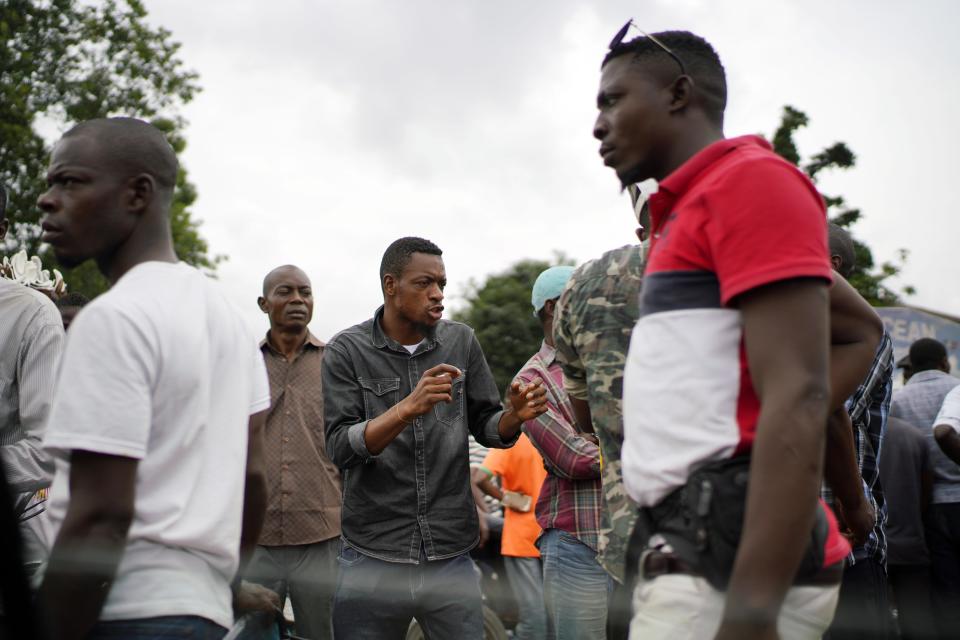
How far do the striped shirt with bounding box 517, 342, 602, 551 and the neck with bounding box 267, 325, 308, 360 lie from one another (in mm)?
1892

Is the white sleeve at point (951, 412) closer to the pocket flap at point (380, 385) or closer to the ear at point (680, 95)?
the pocket flap at point (380, 385)

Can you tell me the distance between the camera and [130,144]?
2268 mm

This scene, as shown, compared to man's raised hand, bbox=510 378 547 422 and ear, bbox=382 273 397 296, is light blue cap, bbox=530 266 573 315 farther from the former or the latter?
man's raised hand, bbox=510 378 547 422

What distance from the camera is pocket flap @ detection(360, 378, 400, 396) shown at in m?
4.30

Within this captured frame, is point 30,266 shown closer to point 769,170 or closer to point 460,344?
point 460,344

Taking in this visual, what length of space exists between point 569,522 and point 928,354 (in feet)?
13.3

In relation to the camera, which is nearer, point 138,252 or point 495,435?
point 138,252

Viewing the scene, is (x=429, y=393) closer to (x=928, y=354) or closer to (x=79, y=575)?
(x=79, y=575)

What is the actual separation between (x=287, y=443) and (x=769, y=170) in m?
4.28

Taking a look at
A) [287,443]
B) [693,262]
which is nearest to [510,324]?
[287,443]

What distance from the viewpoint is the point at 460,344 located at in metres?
4.52

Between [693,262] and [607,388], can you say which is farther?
[607,388]

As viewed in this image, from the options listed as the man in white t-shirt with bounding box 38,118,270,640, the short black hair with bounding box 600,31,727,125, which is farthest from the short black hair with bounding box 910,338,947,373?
the man in white t-shirt with bounding box 38,118,270,640

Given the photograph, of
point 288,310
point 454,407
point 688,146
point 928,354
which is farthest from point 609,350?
point 928,354
